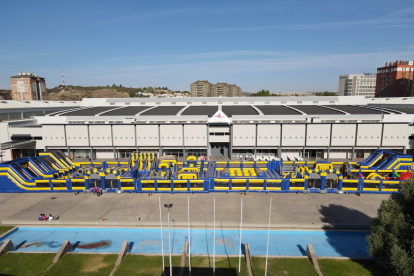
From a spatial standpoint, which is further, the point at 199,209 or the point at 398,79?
the point at 398,79

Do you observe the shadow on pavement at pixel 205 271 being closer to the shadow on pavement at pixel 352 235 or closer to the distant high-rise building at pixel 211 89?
the shadow on pavement at pixel 352 235

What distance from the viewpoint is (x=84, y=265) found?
43.1 ft

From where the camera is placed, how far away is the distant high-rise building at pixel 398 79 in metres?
98.4

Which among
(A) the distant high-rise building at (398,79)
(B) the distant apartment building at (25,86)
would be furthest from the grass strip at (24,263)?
(B) the distant apartment building at (25,86)

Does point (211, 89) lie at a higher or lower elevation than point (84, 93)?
higher

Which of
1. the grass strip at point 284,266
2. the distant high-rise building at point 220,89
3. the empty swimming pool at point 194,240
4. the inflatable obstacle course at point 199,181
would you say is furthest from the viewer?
the distant high-rise building at point 220,89

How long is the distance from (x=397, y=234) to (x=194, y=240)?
1074cm

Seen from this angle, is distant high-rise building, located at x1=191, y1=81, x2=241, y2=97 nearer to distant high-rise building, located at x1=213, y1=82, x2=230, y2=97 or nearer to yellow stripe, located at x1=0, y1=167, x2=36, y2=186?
distant high-rise building, located at x1=213, y1=82, x2=230, y2=97

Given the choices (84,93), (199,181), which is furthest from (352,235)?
(84,93)

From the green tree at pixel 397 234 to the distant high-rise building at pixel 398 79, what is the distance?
4521 inches

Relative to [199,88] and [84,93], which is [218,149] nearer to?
[199,88]

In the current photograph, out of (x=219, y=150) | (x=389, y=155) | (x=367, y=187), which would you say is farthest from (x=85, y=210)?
(x=389, y=155)

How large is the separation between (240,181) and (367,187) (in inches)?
475

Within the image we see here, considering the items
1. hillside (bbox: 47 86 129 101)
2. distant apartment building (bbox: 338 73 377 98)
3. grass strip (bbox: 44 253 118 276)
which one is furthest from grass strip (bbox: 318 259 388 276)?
hillside (bbox: 47 86 129 101)
